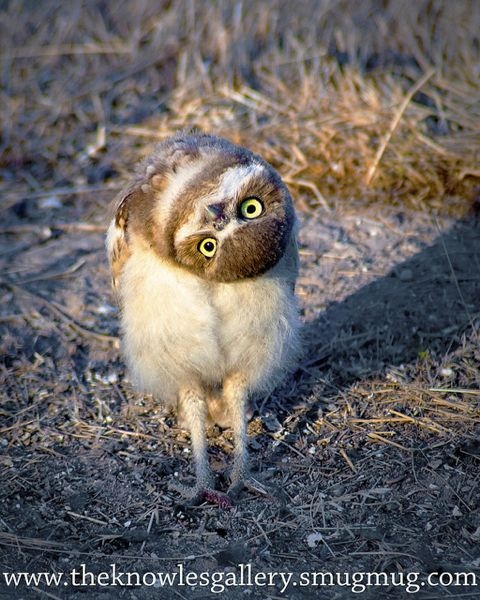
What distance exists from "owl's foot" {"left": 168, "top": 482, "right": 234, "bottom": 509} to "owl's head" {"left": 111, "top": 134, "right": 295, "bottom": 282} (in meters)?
1.14

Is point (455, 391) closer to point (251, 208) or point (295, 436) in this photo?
point (295, 436)

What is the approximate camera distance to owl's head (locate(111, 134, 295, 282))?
12.4 feet

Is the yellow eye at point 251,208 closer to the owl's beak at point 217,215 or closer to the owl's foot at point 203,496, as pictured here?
the owl's beak at point 217,215

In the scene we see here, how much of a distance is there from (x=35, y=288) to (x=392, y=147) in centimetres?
334

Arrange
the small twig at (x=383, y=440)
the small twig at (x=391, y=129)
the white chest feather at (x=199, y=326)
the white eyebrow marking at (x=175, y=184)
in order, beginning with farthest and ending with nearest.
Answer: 1. the small twig at (x=391, y=129)
2. the small twig at (x=383, y=440)
3. the white chest feather at (x=199, y=326)
4. the white eyebrow marking at (x=175, y=184)

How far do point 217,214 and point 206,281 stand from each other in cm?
48

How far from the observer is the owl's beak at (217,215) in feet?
12.3

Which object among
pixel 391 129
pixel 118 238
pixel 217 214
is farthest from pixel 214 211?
pixel 391 129

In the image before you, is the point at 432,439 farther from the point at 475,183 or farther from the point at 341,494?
the point at 475,183

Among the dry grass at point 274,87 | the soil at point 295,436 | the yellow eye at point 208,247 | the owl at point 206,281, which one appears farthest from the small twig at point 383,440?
the dry grass at point 274,87

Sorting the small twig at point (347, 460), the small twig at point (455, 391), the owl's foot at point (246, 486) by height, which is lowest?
the owl's foot at point (246, 486)

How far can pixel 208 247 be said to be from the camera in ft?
12.7

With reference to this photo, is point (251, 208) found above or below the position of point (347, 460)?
above

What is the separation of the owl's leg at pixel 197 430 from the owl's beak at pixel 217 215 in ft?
4.28
